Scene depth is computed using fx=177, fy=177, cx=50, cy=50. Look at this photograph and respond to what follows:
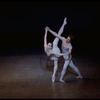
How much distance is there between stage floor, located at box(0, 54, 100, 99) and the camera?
3797 millimetres

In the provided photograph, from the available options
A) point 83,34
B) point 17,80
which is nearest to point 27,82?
point 17,80

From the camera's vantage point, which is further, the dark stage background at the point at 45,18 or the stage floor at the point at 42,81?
the dark stage background at the point at 45,18

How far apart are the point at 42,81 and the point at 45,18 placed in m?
6.42

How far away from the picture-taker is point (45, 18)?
34.1 feet

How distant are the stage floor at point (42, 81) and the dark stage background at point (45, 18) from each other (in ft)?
11.7

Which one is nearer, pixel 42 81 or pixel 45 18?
pixel 42 81

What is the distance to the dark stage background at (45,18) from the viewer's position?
10000 mm

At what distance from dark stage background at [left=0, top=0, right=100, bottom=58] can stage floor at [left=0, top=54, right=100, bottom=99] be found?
3.55 metres

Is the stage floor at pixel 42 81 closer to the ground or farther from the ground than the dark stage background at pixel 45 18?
closer to the ground

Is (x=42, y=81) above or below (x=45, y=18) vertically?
below

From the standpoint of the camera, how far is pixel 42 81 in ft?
14.9

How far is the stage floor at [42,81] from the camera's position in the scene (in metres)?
3.80

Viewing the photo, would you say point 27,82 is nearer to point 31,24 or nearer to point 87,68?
point 87,68

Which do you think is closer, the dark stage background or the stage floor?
the stage floor
